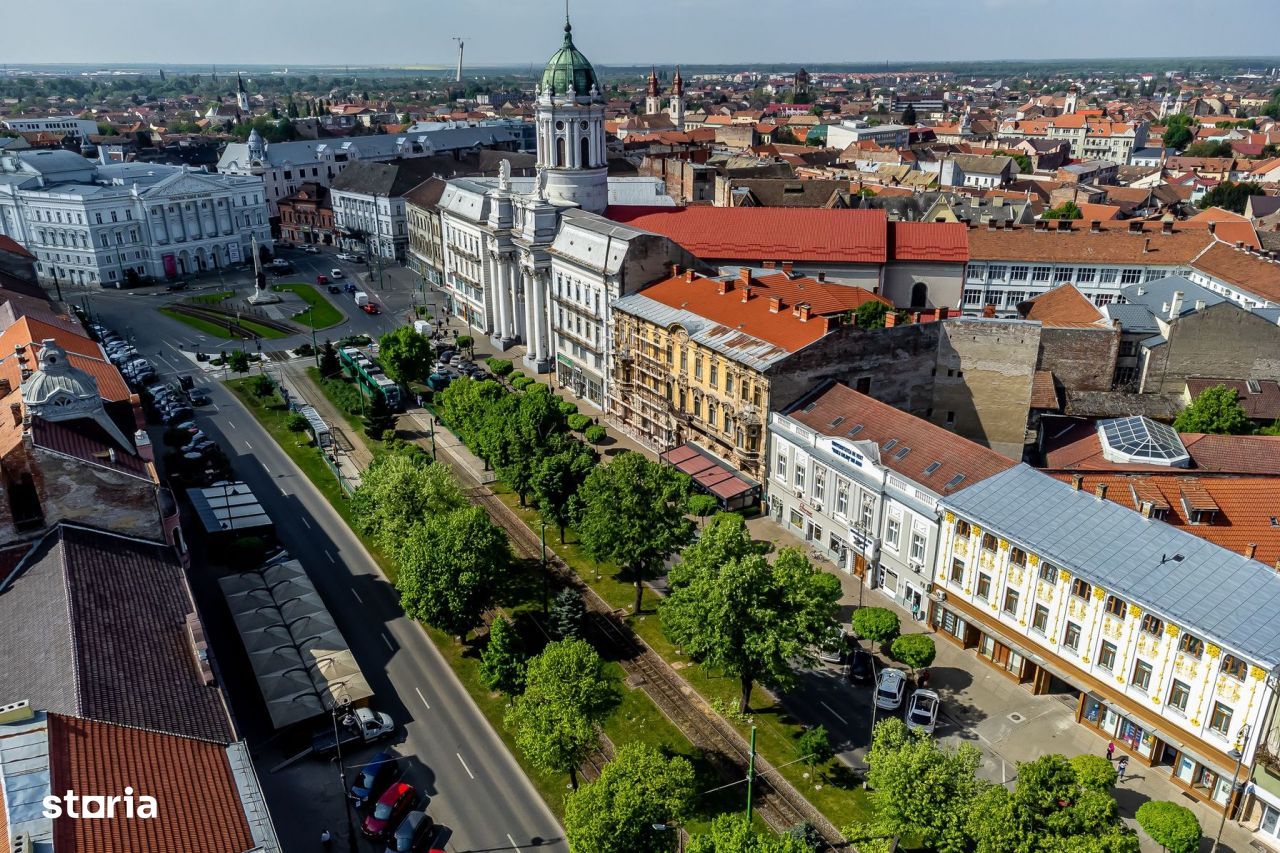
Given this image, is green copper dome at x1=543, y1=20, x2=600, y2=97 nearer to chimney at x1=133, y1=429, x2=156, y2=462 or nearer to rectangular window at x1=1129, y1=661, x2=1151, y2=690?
chimney at x1=133, y1=429, x2=156, y2=462

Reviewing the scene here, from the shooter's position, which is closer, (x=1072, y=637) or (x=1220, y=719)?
(x=1220, y=719)

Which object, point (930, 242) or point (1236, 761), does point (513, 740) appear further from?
point (930, 242)

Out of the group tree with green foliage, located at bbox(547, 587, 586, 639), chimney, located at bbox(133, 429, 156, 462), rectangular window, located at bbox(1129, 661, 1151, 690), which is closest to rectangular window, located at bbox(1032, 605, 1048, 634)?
rectangular window, located at bbox(1129, 661, 1151, 690)

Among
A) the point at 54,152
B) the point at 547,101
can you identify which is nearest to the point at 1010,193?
the point at 547,101

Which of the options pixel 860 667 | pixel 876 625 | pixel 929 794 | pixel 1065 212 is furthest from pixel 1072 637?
pixel 1065 212

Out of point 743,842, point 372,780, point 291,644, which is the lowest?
point 372,780

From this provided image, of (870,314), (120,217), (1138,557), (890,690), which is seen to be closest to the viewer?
(1138,557)
